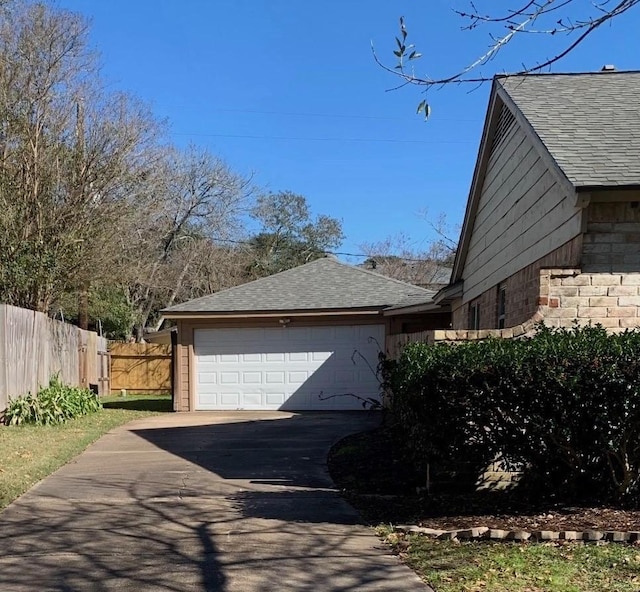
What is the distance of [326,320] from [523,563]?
1182 cm

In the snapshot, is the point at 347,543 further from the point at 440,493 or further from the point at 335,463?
the point at 335,463

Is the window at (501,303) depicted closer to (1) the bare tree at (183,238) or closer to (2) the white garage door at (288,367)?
(2) the white garage door at (288,367)

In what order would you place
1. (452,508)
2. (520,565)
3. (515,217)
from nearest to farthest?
1. (520,565)
2. (452,508)
3. (515,217)

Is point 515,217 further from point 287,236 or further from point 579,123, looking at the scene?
point 287,236

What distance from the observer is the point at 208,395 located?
53.8 ft

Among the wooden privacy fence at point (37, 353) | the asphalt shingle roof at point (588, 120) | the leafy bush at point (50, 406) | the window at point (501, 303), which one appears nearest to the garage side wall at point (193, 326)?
the leafy bush at point (50, 406)

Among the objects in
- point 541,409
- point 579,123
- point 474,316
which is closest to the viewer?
Answer: point 541,409

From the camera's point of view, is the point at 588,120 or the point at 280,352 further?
the point at 280,352

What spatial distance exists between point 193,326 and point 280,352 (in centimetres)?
232

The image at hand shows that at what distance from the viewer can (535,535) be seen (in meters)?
5.18

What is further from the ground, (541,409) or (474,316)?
(474,316)

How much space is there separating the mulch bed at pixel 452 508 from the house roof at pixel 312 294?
26.5 ft

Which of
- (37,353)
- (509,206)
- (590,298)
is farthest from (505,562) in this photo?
(37,353)

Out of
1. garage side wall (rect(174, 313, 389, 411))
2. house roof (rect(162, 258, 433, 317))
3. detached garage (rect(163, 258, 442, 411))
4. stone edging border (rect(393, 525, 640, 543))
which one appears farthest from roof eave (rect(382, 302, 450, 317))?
stone edging border (rect(393, 525, 640, 543))
